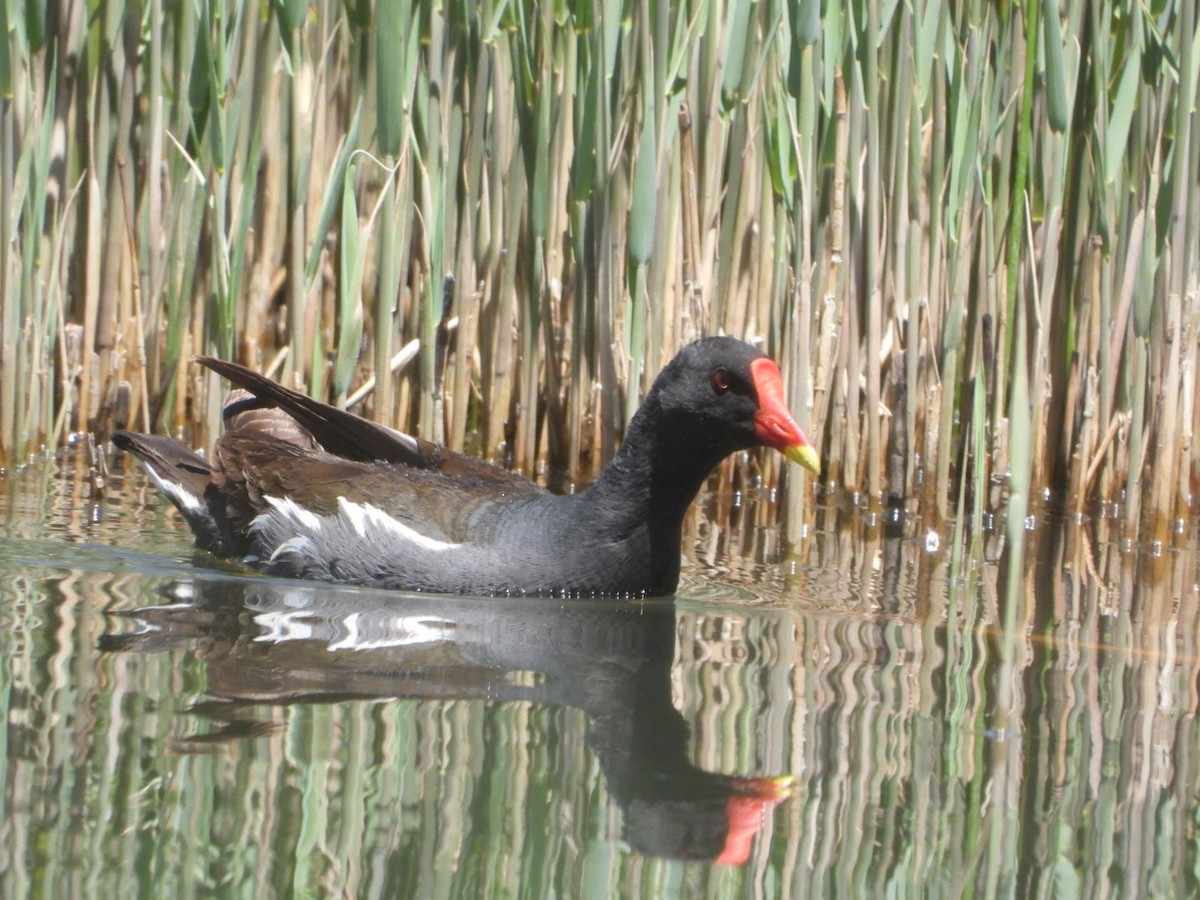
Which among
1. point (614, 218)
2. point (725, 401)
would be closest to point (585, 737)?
point (725, 401)

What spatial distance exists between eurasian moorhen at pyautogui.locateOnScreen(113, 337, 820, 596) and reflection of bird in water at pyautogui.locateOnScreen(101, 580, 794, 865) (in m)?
0.07

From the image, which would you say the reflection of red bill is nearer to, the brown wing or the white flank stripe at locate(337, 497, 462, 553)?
the white flank stripe at locate(337, 497, 462, 553)

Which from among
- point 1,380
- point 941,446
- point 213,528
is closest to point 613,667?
point 213,528

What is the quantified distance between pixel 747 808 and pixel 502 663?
87cm

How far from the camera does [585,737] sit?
2666 mm

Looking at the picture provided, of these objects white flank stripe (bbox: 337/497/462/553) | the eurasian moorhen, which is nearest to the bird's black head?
the eurasian moorhen

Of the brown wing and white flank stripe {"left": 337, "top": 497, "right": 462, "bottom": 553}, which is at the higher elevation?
the brown wing

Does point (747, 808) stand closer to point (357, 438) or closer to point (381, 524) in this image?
point (381, 524)

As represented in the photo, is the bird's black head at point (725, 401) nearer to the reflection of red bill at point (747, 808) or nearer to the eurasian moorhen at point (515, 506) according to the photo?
the eurasian moorhen at point (515, 506)

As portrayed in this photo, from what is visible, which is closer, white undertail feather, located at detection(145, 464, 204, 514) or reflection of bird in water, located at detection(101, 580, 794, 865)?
reflection of bird in water, located at detection(101, 580, 794, 865)

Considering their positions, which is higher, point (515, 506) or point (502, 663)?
point (515, 506)

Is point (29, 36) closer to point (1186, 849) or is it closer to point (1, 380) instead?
point (1, 380)

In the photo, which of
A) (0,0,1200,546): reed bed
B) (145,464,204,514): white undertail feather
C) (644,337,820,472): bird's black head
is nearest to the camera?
(644,337,820,472): bird's black head

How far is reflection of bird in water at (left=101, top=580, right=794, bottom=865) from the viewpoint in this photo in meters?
2.38
